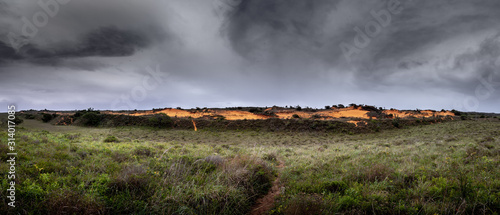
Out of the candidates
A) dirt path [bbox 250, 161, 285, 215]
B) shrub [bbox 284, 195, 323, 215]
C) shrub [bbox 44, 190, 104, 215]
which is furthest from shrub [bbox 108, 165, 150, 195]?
shrub [bbox 284, 195, 323, 215]

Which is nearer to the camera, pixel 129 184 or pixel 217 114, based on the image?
pixel 129 184

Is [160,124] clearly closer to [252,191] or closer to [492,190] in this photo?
[252,191]

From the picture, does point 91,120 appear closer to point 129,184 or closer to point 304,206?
point 129,184

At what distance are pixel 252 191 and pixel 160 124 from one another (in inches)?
1132

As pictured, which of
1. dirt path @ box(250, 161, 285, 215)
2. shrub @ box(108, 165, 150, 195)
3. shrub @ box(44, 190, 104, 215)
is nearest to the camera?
shrub @ box(44, 190, 104, 215)

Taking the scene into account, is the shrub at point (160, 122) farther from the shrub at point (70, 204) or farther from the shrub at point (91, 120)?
the shrub at point (70, 204)

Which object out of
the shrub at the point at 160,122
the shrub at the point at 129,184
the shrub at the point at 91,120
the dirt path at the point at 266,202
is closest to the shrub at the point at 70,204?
the shrub at the point at 129,184

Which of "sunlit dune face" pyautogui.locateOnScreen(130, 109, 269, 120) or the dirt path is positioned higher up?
"sunlit dune face" pyautogui.locateOnScreen(130, 109, 269, 120)

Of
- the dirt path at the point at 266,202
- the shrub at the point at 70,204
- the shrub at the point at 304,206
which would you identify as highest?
the shrub at the point at 70,204

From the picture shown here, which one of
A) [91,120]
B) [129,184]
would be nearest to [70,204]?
[129,184]

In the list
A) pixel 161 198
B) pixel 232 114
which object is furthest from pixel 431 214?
pixel 232 114

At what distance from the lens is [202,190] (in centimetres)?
449

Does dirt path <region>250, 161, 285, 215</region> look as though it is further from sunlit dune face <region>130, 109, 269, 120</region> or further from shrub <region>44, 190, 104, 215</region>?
sunlit dune face <region>130, 109, 269, 120</region>

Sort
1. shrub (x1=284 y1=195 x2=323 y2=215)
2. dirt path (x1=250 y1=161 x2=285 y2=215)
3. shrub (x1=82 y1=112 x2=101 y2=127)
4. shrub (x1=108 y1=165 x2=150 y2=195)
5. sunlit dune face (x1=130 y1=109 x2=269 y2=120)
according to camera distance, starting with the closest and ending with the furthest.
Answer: shrub (x1=284 y1=195 x2=323 y2=215) → shrub (x1=108 y1=165 x2=150 y2=195) → dirt path (x1=250 y1=161 x2=285 y2=215) → shrub (x1=82 y1=112 x2=101 y2=127) → sunlit dune face (x1=130 y1=109 x2=269 y2=120)
